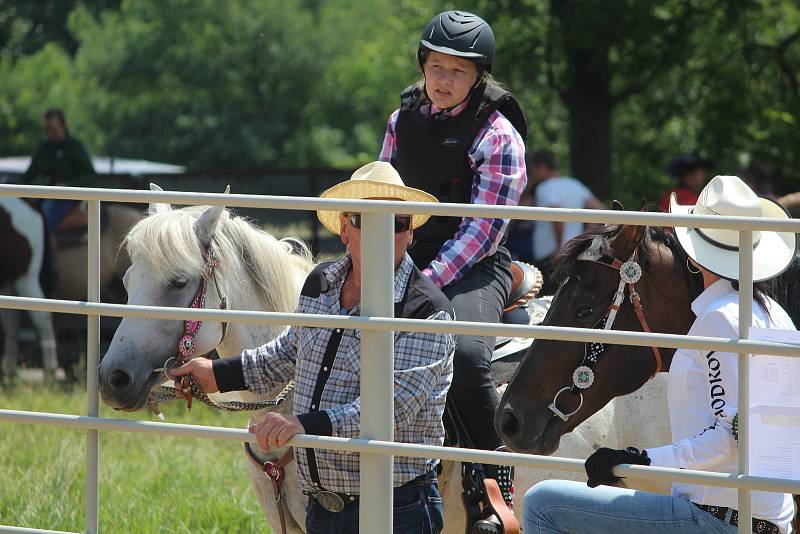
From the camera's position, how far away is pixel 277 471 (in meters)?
3.81

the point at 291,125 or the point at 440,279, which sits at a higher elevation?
the point at 291,125

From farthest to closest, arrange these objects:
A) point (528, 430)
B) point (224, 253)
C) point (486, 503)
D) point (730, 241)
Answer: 1. point (224, 253)
2. point (486, 503)
3. point (528, 430)
4. point (730, 241)

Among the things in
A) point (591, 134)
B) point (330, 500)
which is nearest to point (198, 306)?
point (330, 500)

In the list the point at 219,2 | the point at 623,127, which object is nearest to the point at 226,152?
the point at 219,2

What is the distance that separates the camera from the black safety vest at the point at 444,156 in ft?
14.1

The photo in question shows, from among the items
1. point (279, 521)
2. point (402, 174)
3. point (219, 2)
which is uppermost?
point (219, 2)

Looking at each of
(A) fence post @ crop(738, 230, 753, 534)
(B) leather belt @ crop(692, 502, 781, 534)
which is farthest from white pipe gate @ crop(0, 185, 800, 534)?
(B) leather belt @ crop(692, 502, 781, 534)

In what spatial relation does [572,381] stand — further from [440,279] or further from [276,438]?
[276,438]

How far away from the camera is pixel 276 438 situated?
3.04m

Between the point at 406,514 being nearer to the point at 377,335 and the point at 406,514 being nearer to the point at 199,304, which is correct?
the point at 377,335

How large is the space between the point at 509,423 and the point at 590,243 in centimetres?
65

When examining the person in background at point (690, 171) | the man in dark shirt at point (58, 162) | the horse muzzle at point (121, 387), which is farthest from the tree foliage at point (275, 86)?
the horse muzzle at point (121, 387)

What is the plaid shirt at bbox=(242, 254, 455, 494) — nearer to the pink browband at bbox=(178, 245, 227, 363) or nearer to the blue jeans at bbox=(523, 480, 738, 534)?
the blue jeans at bbox=(523, 480, 738, 534)

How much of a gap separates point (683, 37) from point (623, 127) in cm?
861
